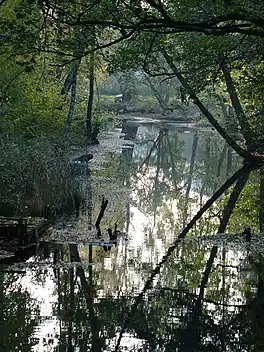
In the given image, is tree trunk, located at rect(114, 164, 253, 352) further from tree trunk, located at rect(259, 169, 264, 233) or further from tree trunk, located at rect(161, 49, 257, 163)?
tree trunk, located at rect(259, 169, 264, 233)

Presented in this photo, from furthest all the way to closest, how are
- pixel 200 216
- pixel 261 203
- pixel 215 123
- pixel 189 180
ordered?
pixel 189 180 → pixel 215 123 → pixel 261 203 → pixel 200 216

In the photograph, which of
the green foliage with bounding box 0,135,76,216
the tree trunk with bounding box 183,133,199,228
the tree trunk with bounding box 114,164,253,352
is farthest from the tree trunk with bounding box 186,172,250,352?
the green foliage with bounding box 0,135,76,216

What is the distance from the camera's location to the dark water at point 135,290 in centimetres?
834

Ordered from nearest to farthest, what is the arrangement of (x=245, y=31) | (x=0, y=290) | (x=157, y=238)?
(x=245, y=31)
(x=0, y=290)
(x=157, y=238)

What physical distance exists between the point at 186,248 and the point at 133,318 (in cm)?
465

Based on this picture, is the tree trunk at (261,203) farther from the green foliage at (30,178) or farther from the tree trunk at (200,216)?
the green foliage at (30,178)

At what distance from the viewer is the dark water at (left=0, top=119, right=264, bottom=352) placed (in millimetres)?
8344

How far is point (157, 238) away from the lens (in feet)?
48.2

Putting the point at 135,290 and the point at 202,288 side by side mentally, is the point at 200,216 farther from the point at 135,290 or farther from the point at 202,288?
the point at 135,290

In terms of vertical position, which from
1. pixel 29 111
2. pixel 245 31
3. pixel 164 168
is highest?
pixel 245 31

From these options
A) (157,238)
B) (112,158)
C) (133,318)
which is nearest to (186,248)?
(157,238)

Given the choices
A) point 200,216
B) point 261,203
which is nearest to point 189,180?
point 261,203

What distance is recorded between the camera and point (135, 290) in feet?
34.3

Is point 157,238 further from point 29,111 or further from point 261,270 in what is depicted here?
point 29,111
